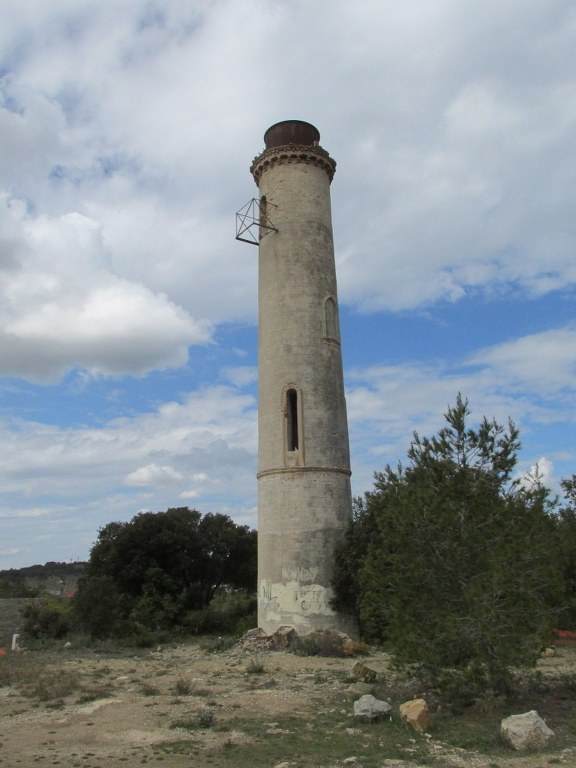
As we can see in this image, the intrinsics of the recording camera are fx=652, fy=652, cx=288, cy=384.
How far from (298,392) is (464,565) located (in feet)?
37.0

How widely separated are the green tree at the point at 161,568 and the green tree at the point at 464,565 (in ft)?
50.7

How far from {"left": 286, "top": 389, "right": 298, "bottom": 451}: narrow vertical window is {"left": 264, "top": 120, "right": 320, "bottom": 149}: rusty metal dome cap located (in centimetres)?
943

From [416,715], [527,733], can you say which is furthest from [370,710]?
[527,733]

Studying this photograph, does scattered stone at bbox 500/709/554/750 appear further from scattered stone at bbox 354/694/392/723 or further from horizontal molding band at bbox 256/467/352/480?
horizontal molding band at bbox 256/467/352/480

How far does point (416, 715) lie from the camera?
9797mm

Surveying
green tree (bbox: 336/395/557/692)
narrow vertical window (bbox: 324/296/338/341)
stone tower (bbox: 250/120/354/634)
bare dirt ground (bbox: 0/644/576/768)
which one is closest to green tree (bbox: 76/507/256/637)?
stone tower (bbox: 250/120/354/634)

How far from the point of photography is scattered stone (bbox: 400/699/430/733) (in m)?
9.73

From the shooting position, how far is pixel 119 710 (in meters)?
11.4

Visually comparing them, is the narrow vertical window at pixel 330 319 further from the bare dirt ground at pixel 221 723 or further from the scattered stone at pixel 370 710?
the scattered stone at pixel 370 710

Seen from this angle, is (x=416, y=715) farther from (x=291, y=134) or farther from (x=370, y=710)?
(x=291, y=134)

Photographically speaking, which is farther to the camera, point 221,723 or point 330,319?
point 330,319

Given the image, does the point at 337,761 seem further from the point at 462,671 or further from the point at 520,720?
the point at 462,671

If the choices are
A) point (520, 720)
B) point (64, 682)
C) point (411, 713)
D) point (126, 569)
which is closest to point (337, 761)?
point (411, 713)

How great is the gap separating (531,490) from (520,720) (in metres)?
3.88
